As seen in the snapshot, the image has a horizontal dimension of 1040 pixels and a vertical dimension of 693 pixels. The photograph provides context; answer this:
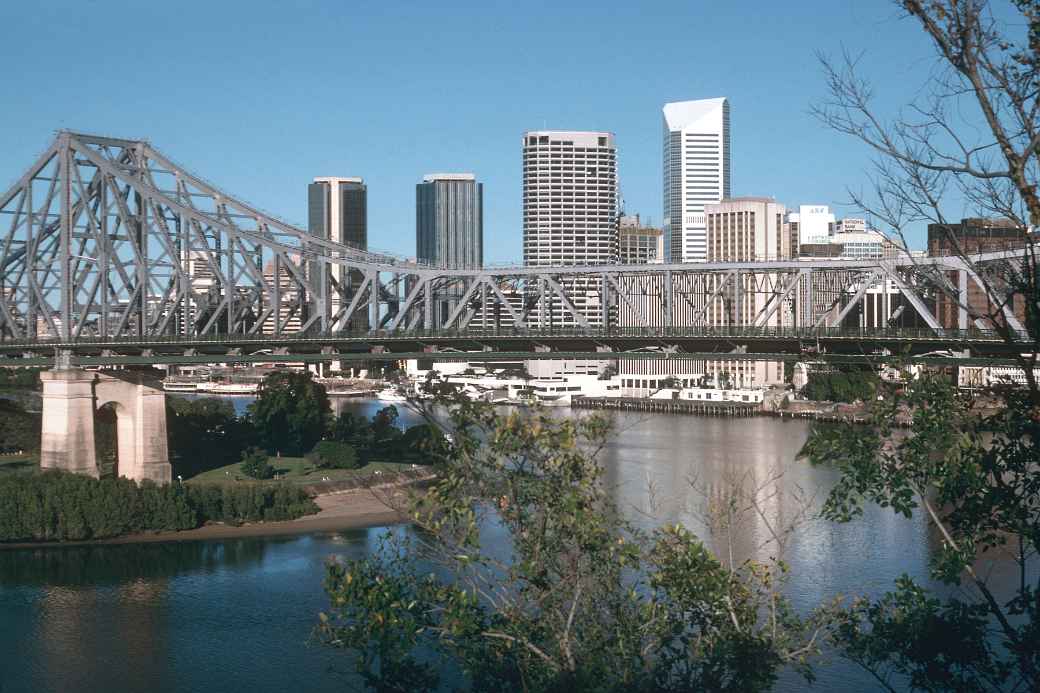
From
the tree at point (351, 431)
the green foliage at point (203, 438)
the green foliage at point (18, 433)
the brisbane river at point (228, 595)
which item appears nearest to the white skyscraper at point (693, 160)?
→ the tree at point (351, 431)

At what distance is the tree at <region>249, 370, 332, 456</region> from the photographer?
142 ft

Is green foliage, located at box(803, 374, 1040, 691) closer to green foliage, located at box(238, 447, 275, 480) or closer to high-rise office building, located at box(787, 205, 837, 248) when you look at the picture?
green foliage, located at box(238, 447, 275, 480)

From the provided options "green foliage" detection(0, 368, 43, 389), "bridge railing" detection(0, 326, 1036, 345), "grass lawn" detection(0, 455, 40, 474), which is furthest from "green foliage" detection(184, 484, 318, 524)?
"green foliage" detection(0, 368, 43, 389)

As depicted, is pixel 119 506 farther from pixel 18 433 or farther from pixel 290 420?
pixel 290 420

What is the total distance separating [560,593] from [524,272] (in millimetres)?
25006

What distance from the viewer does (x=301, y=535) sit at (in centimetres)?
2873

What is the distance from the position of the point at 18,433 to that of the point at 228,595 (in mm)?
21665

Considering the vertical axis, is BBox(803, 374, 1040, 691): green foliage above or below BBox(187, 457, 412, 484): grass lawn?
above

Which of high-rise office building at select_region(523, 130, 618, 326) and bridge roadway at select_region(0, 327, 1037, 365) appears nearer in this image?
bridge roadway at select_region(0, 327, 1037, 365)

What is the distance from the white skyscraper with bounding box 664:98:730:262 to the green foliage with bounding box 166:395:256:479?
109m

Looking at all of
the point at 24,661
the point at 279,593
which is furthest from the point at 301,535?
the point at 24,661

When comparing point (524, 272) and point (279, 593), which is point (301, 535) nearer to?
point (279, 593)

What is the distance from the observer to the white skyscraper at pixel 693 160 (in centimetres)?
15038

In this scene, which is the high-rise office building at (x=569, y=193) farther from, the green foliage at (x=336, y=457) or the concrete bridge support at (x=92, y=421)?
the concrete bridge support at (x=92, y=421)
